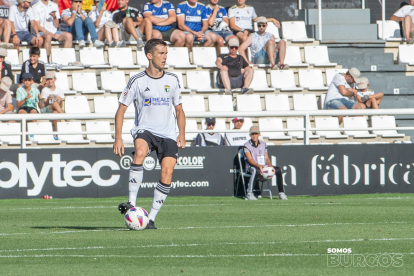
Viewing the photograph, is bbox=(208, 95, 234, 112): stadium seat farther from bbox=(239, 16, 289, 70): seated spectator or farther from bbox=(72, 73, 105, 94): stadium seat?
bbox=(72, 73, 105, 94): stadium seat

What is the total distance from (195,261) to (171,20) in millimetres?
12927

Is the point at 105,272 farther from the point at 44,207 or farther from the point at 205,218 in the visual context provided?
the point at 44,207

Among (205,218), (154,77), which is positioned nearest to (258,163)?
(205,218)

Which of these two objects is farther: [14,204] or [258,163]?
[258,163]

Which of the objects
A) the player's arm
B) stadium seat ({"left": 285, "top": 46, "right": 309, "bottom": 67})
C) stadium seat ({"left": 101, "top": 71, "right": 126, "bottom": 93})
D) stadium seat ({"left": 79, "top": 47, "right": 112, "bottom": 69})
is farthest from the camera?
stadium seat ({"left": 285, "top": 46, "right": 309, "bottom": 67})

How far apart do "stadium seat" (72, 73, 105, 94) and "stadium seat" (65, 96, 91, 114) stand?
0.62 metres

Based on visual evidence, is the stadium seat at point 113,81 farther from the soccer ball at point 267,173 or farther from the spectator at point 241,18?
the soccer ball at point 267,173

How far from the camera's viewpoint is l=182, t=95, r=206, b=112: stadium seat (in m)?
16.3

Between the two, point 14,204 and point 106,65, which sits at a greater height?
point 106,65

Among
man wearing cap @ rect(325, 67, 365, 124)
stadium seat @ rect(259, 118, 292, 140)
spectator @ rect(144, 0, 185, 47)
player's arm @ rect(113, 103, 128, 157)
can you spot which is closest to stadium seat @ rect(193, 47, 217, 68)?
spectator @ rect(144, 0, 185, 47)

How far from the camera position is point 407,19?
19.6 metres

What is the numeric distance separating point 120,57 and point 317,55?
5502 mm

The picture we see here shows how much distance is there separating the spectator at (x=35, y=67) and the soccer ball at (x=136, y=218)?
29.1 ft

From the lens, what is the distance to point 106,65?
17.1 m
